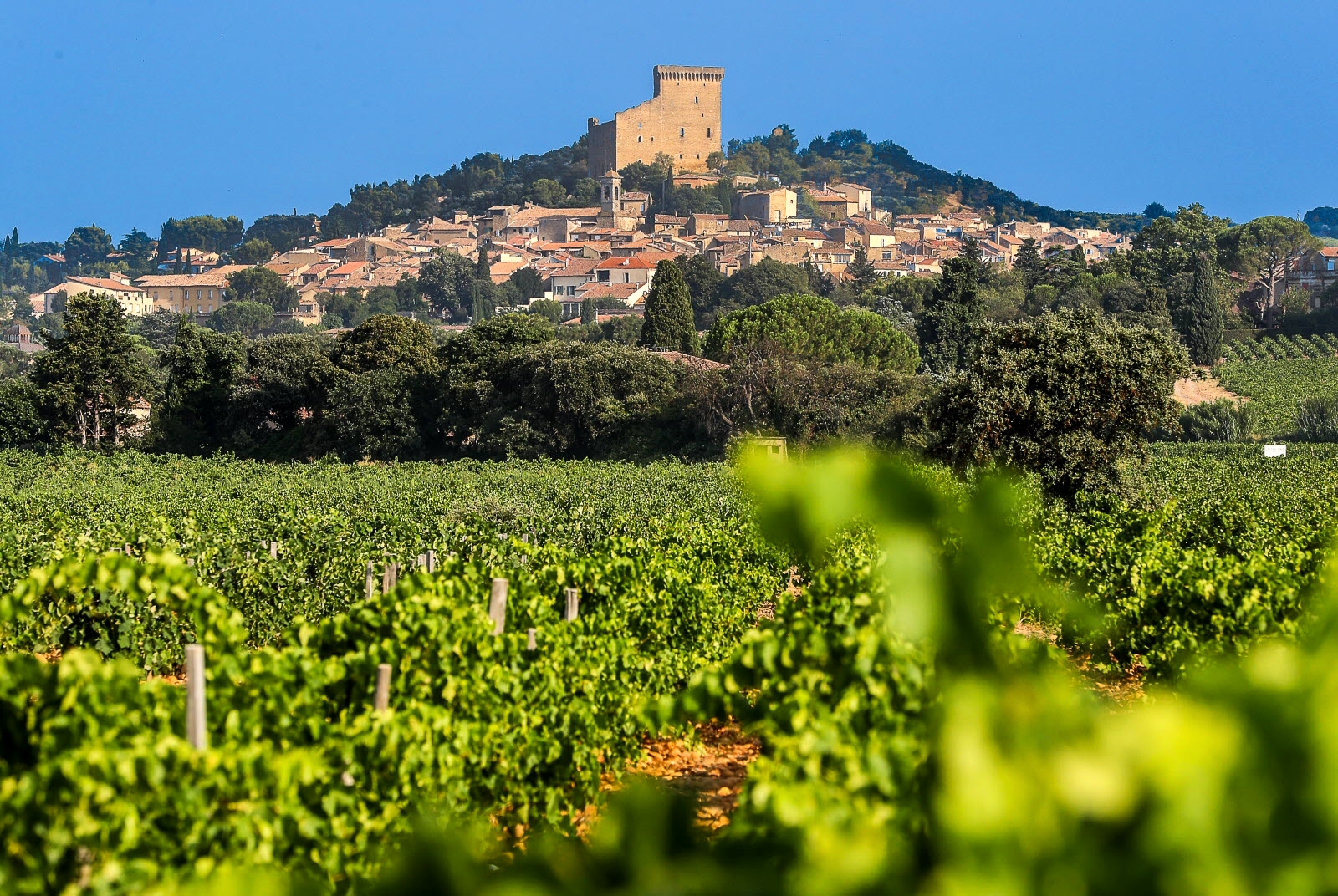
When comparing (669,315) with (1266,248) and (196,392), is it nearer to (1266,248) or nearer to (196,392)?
(196,392)

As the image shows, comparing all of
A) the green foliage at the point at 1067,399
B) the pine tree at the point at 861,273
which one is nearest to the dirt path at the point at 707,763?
the green foliage at the point at 1067,399

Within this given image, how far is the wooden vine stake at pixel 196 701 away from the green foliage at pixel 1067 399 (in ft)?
47.1

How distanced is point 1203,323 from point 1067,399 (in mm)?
41365

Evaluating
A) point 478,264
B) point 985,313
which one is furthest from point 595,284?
point 985,313

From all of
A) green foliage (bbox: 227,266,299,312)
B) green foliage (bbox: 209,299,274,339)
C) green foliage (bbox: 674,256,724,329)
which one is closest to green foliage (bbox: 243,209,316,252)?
green foliage (bbox: 227,266,299,312)

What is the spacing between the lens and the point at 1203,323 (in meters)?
54.6

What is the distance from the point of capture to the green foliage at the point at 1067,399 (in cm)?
1720

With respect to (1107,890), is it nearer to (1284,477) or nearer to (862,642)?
(862,642)

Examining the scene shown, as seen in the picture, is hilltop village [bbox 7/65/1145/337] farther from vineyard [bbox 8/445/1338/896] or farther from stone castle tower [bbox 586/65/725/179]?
vineyard [bbox 8/445/1338/896]

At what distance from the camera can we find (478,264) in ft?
341

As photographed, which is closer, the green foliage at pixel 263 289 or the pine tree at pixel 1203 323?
the pine tree at pixel 1203 323

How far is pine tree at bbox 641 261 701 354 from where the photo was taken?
163 feet

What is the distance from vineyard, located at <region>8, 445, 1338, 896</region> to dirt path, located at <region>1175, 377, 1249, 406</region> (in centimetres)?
3991

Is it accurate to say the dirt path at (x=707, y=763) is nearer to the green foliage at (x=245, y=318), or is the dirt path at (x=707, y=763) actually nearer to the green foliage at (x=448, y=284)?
the green foliage at (x=448, y=284)
